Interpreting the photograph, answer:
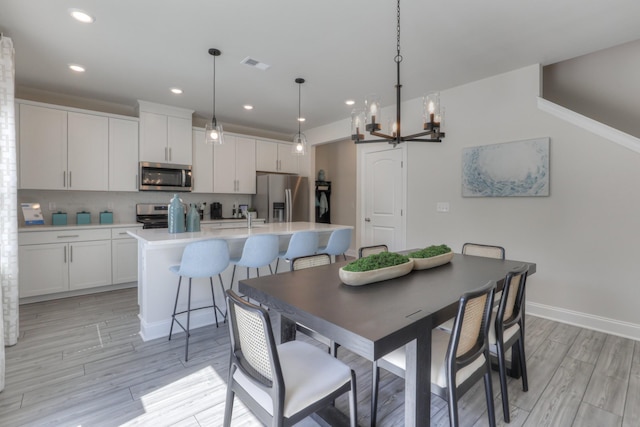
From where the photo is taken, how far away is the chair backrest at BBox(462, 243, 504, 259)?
102 inches

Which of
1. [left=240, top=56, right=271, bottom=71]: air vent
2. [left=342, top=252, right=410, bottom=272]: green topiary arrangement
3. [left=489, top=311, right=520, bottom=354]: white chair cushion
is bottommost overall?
[left=489, top=311, right=520, bottom=354]: white chair cushion

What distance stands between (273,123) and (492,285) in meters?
5.01

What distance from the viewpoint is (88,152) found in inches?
161

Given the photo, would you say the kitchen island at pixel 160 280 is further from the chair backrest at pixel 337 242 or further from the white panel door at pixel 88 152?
A: the white panel door at pixel 88 152

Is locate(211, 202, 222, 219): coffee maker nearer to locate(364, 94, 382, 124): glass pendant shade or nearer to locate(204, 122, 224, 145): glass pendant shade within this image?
locate(204, 122, 224, 145): glass pendant shade

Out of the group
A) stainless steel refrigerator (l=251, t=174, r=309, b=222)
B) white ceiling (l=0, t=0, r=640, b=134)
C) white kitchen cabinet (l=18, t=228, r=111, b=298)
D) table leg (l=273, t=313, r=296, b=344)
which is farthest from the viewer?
stainless steel refrigerator (l=251, t=174, r=309, b=222)

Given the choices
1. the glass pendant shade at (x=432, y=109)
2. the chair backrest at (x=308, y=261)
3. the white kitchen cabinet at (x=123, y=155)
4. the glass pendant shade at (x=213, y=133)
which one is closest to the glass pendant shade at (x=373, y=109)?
the glass pendant shade at (x=432, y=109)

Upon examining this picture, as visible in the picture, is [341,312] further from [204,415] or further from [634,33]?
[634,33]

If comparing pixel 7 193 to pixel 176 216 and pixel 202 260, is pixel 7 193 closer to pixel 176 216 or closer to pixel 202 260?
pixel 176 216

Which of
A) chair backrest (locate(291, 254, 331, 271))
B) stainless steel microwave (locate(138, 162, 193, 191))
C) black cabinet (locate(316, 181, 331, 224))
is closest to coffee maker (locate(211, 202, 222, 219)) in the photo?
stainless steel microwave (locate(138, 162, 193, 191))

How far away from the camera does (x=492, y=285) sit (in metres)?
1.37

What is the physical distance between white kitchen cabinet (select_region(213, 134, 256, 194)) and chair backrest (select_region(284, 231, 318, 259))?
2715mm

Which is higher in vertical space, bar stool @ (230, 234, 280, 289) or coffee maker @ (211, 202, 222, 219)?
coffee maker @ (211, 202, 222, 219)

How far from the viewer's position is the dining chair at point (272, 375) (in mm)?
1092
